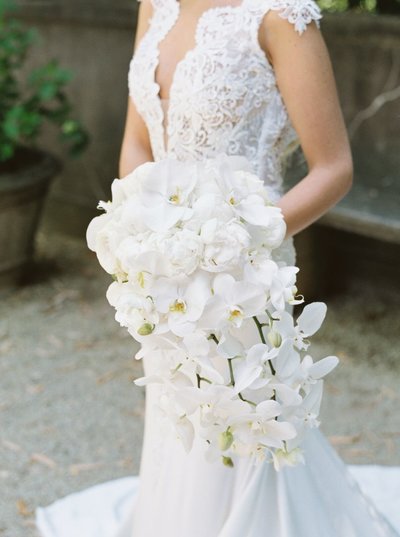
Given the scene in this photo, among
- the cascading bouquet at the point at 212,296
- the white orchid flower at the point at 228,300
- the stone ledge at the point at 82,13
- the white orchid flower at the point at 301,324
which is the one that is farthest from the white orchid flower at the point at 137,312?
the stone ledge at the point at 82,13

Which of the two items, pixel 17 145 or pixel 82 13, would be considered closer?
pixel 17 145

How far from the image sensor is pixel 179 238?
1.91 metres

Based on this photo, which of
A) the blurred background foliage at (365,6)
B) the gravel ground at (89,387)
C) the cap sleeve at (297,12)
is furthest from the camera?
the blurred background foliage at (365,6)

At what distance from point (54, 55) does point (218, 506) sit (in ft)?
15.7

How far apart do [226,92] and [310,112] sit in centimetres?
24

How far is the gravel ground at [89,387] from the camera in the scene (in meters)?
3.89

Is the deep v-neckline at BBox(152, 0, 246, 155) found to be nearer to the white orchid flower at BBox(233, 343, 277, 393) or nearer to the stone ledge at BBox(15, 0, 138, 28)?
the white orchid flower at BBox(233, 343, 277, 393)

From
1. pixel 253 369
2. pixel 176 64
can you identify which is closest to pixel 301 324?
pixel 253 369

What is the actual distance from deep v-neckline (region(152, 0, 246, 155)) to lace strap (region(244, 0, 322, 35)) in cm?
7

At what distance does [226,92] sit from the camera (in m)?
2.47

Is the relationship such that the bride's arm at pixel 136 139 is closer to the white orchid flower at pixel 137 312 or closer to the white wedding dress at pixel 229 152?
the white wedding dress at pixel 229 152

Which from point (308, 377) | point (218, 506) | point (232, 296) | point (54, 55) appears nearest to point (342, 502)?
point (218, 506)

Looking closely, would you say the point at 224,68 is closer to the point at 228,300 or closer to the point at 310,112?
the point at 310,112

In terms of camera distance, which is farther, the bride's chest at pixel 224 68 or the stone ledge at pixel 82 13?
the stone ledge at pixel 82 13
